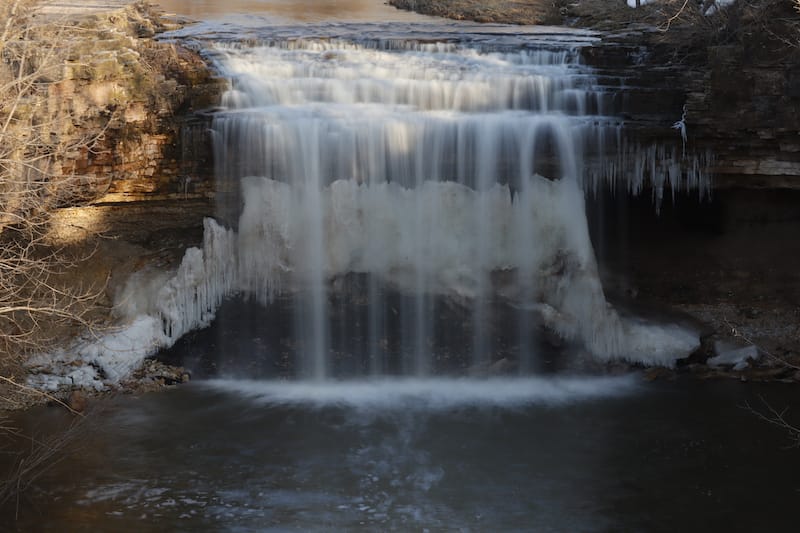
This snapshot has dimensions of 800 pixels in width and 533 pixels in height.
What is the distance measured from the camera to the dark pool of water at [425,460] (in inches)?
368

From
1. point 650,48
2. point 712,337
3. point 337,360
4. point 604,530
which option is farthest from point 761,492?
point 650,48

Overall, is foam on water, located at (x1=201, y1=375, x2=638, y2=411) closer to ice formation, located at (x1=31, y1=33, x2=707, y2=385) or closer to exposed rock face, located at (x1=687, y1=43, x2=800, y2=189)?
ice formation, located at (x1=31, y1=33, x2=707, y2=385)

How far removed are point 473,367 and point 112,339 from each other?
4.83 metres

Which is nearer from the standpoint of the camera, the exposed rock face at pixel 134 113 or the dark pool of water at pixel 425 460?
the dark pool of water at pixel 425 460

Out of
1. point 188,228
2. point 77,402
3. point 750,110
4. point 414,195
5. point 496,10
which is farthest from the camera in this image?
point 496,10

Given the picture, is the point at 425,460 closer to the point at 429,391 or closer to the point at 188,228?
the point at 429,391

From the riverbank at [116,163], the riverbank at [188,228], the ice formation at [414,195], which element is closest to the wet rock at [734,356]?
the riverbank at [188,228]

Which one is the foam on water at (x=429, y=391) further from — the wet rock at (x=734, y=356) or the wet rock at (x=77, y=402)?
the wet rock at (x=77, y=402)

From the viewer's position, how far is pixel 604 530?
30.1 feet

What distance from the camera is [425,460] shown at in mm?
10531

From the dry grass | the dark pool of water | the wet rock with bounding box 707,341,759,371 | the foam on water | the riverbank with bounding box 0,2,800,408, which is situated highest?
the dry grass

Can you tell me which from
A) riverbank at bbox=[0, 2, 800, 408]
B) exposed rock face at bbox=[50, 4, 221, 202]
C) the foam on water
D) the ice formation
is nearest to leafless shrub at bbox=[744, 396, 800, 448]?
riverbank at bbox=[0, 2, 800, 408]

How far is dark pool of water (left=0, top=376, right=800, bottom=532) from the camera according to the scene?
936cm

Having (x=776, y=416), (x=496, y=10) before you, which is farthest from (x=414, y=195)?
(x=496, y=10)
